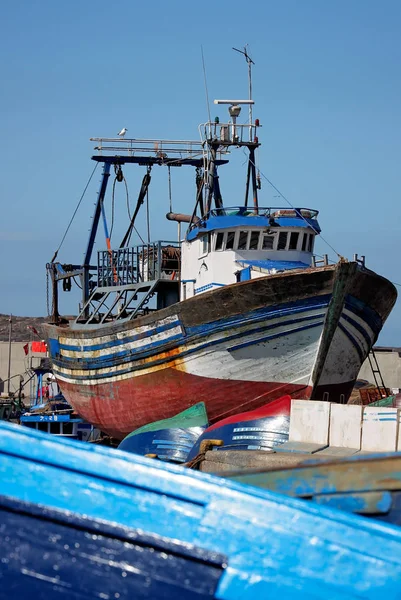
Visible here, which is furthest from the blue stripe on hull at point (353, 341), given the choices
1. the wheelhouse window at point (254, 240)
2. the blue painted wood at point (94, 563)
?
the blue painted wood at point (94, 563)

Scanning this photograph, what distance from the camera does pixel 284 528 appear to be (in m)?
2.47

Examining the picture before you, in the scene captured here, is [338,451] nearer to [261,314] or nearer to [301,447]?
[301,447]

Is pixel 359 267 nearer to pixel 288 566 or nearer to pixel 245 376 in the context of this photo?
pixel 245 376

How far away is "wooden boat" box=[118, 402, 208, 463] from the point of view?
56.6 ft

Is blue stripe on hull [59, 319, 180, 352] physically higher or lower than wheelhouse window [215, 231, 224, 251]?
lower

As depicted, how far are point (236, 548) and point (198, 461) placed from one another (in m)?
7.87

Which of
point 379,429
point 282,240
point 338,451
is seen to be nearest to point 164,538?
point 338,451

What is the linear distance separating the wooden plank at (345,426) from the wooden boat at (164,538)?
1047 centimetres

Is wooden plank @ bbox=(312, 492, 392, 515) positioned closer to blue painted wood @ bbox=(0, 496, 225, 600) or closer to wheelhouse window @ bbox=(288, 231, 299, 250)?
blue painted wood @ bbox=(0, 496, 225, 600)

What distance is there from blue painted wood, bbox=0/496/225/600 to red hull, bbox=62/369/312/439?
1622 centimetres

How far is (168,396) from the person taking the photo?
1991 centimetres

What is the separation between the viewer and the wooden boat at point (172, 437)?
17.2m

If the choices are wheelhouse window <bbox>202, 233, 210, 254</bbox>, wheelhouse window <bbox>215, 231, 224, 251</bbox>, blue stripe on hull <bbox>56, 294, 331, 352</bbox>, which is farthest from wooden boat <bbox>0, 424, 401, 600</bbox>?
wheelhouse window <bbox>202, 233, 210, 254</bbox>

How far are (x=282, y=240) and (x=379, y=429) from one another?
855 cm
